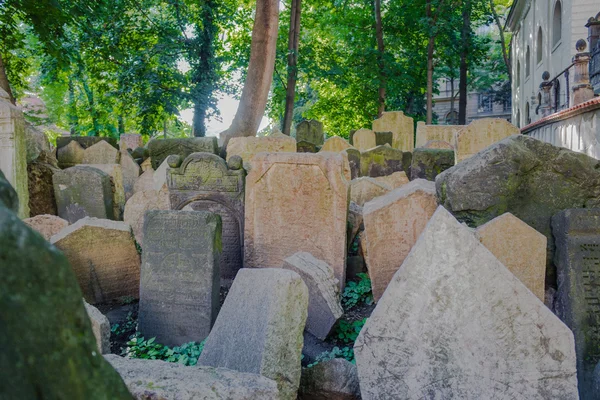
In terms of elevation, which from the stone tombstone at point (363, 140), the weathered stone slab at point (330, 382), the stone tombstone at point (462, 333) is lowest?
the weathered stone slab at point (330, 382)

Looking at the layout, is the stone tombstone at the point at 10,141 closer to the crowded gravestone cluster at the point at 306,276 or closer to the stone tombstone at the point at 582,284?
the crowded gravestone cluster at the point at 306,276

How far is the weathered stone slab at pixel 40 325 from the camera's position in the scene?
0.89 m

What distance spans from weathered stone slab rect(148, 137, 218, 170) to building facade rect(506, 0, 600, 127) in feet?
39.6

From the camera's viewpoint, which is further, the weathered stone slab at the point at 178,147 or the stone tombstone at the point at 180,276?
the weathered stone slab at the point at 178,147

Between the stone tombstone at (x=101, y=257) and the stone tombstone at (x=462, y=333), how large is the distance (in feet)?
12.7

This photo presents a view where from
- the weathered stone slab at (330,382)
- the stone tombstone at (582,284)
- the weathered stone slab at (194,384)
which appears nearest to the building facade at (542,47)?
the stone tombstone at (582,284)

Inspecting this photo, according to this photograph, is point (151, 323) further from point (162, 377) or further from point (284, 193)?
point (162, 377)

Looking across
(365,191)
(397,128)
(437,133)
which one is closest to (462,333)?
(365,191)

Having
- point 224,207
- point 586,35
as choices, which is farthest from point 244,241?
point 586,35

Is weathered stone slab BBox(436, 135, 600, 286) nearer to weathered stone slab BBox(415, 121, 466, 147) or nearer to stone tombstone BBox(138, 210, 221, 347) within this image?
stone tombstone BBox(138, 210, 221, 347)

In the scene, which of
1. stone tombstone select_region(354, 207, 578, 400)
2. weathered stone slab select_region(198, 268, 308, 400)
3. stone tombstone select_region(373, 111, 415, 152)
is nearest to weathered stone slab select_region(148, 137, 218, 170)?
stone tombstone select_region(373, 111, 415, 152)

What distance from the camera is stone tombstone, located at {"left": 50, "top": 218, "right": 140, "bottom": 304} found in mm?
5363

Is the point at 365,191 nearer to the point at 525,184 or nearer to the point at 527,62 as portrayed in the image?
the point at 525,184

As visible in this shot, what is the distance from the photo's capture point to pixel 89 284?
218 inches
